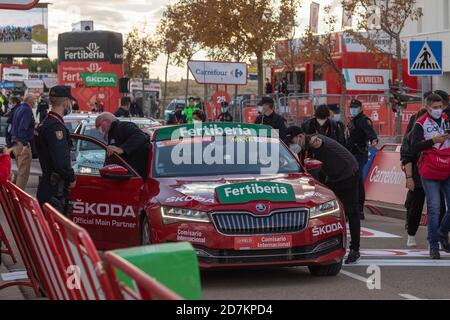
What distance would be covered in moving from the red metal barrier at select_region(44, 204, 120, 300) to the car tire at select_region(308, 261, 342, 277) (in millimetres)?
4206

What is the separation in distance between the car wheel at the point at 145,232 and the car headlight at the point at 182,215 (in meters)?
0.35

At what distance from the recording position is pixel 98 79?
4338cm

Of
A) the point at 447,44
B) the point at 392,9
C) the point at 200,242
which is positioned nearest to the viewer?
the point at 200,242

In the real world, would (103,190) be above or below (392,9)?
below

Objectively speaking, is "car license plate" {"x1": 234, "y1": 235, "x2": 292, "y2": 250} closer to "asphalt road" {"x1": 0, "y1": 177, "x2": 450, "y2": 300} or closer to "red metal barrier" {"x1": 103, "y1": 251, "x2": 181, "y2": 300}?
A: "asphalt road" {"x1": 0, "y1": 177, "x2": 450, "y2": 300}

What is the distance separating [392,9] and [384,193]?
883 inches

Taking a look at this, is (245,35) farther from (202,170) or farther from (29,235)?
(29,235)

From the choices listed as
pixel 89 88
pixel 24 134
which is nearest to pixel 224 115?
pixel 89 88

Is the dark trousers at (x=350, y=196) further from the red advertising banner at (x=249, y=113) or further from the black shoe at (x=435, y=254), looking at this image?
the red advertising banner at (x=249, y=113)

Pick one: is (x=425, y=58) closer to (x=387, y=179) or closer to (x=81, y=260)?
(x=387, y=179)

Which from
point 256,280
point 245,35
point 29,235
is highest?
point 245,35

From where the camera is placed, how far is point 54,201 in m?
9.62

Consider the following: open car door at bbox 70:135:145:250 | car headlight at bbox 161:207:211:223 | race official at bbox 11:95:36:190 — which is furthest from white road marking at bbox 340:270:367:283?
race official at bbox 11:95:36:190

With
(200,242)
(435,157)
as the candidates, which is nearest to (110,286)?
(200,242)
